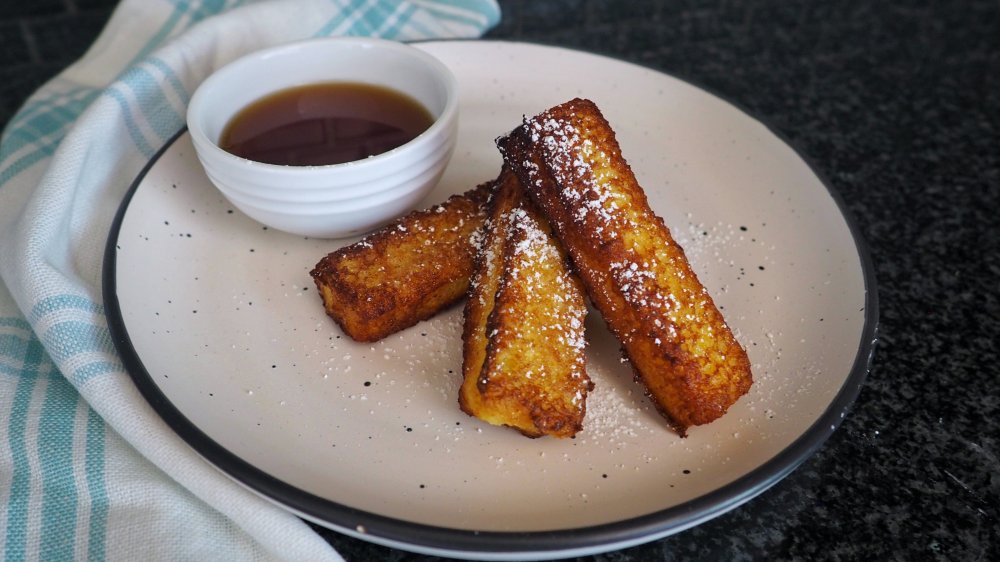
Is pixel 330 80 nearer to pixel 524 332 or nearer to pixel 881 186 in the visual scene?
pixel 524 332

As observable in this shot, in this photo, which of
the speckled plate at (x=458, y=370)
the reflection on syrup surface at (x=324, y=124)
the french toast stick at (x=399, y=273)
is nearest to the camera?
the speckled plate at (x=458, y=370)

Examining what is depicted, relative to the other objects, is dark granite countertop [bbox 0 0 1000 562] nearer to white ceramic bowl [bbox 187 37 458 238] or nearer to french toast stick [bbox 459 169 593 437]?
french toast stick [bbox 459 169 593 437]

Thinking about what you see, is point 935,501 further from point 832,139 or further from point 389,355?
point 832,139

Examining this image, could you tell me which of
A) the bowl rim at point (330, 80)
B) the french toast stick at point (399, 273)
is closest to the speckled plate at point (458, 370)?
the french toast stick at point (399, 273)

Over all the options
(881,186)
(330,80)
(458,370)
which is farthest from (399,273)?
(881,186)

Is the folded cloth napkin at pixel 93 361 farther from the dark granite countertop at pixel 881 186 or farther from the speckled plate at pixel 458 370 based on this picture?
the dark granite countertop at pixel 881 186

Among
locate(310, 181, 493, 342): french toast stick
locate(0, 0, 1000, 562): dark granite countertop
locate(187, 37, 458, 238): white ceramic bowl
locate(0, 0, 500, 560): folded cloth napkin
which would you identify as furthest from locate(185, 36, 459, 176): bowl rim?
locate(0, 0, 1000, 562): dark granite countertop

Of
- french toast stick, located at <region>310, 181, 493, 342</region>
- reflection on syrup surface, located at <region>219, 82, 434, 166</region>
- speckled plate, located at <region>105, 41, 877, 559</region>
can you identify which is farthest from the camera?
reflection on syrup surface, located at <region>219, 82, 434, 166</region>
